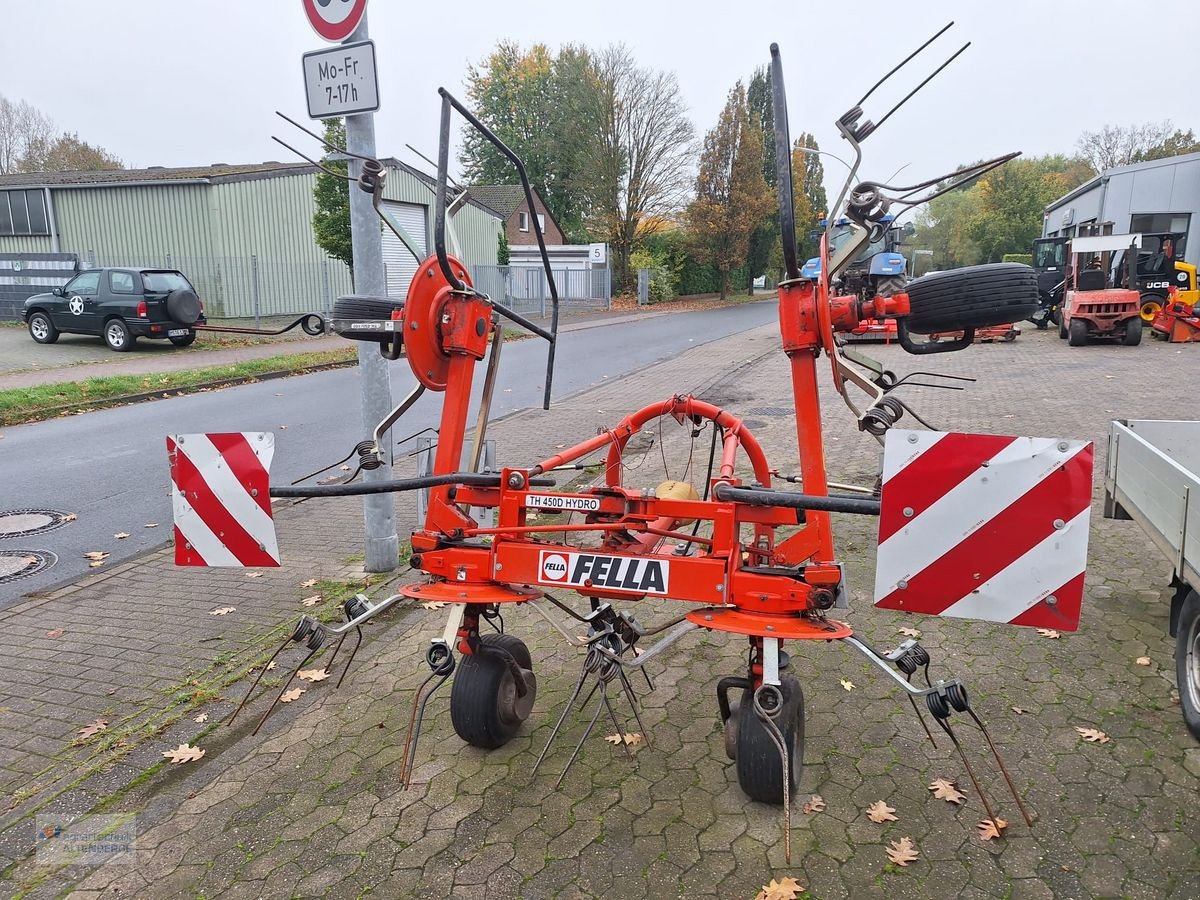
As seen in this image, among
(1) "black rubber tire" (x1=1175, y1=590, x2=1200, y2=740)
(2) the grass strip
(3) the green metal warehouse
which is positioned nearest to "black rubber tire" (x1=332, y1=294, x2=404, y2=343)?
(1) "black rubber tire" (x1=1175, y1=590, x2=1200, y2=740)

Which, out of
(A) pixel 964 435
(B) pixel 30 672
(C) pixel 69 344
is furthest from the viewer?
(C) pixel 69 344

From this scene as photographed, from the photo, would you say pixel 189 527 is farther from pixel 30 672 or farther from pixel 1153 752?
pixel 1153 752

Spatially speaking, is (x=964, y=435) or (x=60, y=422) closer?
(x=964, y=435)

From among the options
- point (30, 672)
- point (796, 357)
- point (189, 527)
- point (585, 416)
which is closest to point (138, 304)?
point (585, 416)

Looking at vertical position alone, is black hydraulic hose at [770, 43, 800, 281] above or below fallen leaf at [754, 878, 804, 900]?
above

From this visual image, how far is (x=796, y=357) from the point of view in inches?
121

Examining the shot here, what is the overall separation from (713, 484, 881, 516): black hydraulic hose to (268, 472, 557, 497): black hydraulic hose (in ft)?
3.07

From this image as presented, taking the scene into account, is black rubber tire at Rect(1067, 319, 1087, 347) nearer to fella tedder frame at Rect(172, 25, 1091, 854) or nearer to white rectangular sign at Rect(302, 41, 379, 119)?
fella tedder frame at Rect(172, 25, 1091, 854)

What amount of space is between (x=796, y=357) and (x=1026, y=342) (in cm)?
1945

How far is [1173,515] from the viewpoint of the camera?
3.68m

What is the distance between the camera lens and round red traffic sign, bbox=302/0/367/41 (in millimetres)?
4617

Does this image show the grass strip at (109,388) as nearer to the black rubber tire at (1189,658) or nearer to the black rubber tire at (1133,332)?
the black rubber tire at (1189,658)

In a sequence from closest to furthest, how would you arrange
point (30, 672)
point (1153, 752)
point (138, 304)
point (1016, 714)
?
point (1153, 752) → point (1016, 714) → point (30, 672) → point (138, 304)

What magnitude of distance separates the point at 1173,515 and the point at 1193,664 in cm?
66
